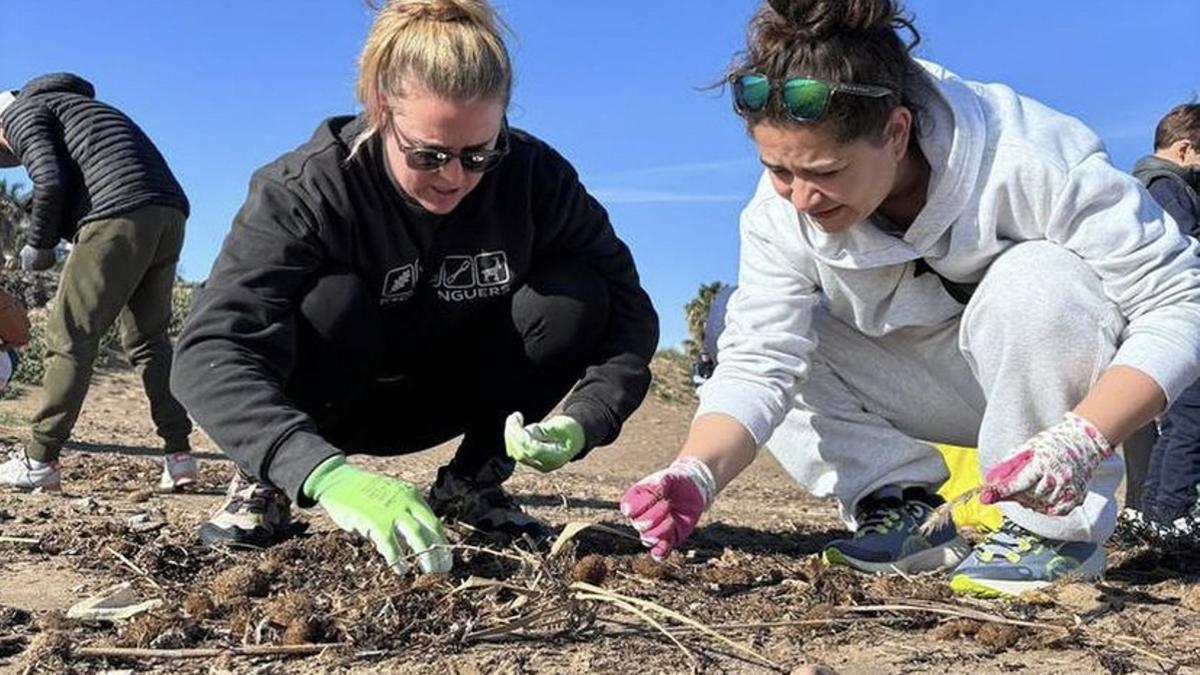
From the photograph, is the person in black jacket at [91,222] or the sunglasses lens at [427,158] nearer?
the sunglasses lens at [427,158]

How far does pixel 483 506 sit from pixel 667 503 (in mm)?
726

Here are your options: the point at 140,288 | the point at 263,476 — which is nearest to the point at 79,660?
the point at 263,476

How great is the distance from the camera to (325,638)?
1.90m

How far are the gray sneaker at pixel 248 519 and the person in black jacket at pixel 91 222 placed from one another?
1548 millimetres

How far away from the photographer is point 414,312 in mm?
2803

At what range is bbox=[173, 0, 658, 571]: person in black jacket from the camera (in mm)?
2363

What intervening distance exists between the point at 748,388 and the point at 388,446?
987mm

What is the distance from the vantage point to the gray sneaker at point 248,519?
268 cm

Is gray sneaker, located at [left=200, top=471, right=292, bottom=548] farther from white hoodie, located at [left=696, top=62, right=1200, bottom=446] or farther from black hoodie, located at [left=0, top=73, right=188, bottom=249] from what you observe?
black hoodie, located at [left=0, top=73, right=188, bottom=249]

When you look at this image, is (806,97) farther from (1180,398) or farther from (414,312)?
(1180,398)

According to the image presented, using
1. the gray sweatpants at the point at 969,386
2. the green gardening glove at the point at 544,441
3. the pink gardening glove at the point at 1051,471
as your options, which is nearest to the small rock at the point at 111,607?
the green gardening glove at the point at 544,441

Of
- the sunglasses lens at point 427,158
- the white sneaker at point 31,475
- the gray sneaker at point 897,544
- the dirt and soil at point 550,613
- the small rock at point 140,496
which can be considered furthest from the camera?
the white sneaker at point 31,475

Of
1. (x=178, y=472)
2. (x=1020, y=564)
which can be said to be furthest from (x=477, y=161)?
(x=178, y=472)

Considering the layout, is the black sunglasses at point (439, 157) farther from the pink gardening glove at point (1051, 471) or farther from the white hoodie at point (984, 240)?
the pink gardening glove at point (1051, 471)
